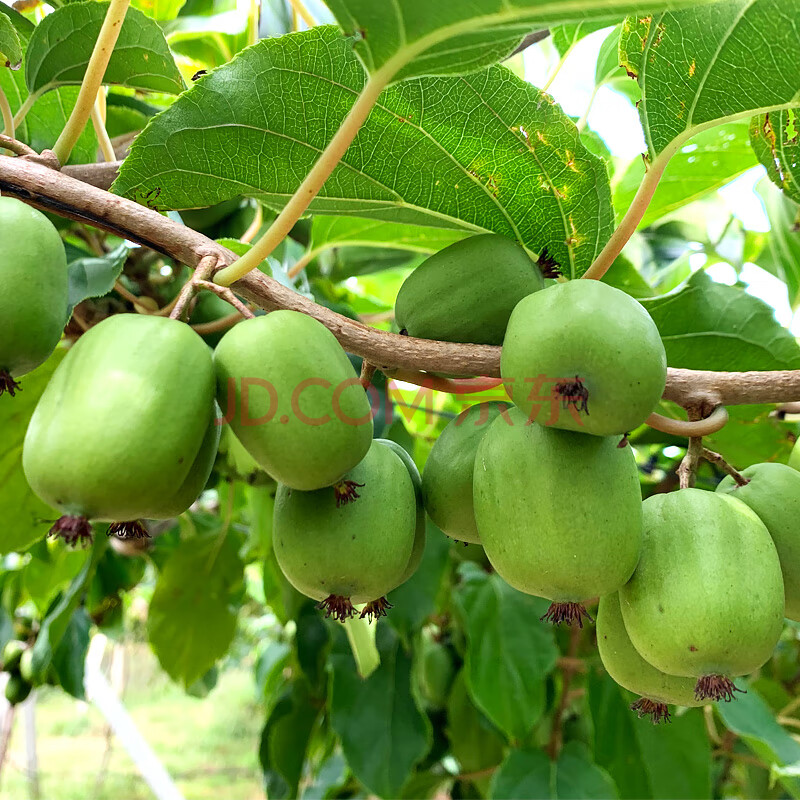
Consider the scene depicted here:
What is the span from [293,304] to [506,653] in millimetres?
1192

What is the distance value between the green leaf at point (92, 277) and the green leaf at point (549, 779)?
138cm

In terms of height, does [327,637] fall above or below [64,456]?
below

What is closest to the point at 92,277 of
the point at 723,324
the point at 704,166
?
the point at 723,324

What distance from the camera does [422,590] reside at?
60.1 inches

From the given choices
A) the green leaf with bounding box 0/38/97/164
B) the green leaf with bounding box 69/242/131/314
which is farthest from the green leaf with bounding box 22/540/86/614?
the green leaf with bounding box 69/242/131/314

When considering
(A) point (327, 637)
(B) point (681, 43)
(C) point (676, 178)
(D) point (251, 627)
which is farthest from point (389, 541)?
(D) point (251, 627)

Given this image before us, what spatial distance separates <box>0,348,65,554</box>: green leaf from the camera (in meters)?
1.15

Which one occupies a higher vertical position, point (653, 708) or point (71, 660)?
point (653, 708)

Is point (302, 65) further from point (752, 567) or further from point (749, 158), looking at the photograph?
point (749, 158)

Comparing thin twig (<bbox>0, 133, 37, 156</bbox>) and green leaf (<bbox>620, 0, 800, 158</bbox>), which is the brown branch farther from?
green leaf (<bbox>620, 0, 800, 158</bbox>)

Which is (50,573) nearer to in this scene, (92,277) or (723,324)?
(92,277)

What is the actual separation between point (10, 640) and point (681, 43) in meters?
2.74

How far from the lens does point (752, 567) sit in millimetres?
706

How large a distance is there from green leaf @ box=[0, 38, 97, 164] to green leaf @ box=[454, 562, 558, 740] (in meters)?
1.25
